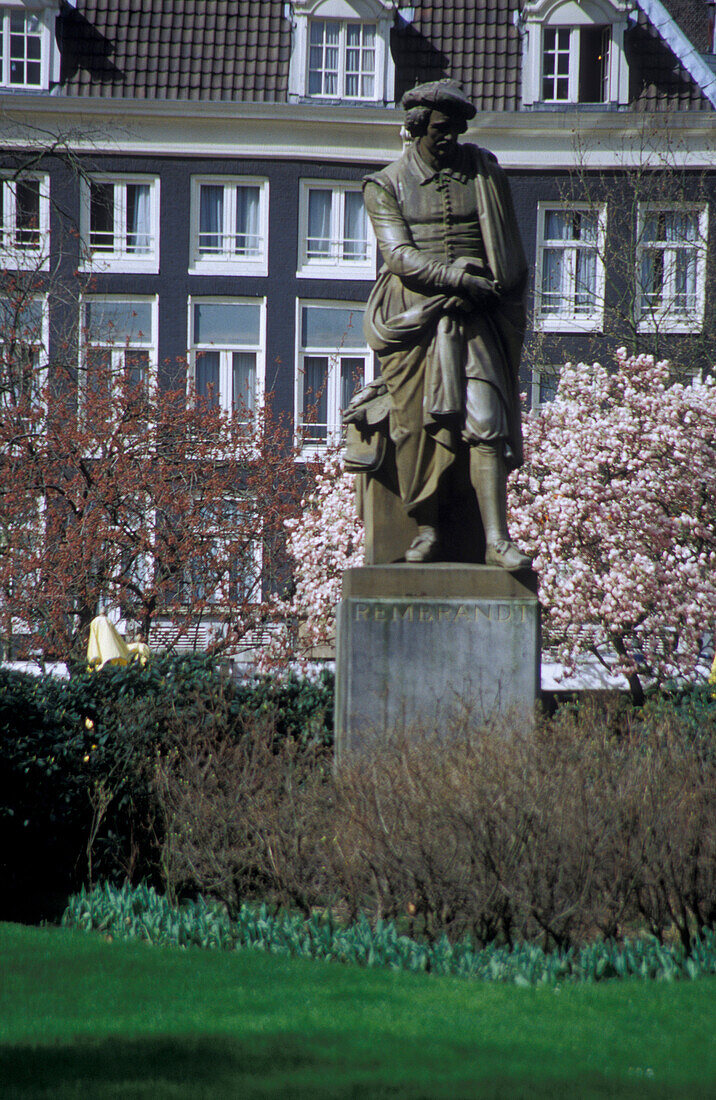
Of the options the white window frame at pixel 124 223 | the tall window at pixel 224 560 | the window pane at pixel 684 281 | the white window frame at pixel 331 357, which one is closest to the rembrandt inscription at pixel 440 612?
the tall window at pixel 224 560

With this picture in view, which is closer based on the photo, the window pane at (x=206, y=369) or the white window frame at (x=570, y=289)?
the white window frame at (x=570, y=289)

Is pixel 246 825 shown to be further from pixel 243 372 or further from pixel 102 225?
pixel 102 225

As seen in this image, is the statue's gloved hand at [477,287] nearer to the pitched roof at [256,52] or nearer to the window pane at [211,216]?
the window pane at [211,216]

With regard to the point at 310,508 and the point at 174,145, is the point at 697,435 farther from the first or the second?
the point at 174,145

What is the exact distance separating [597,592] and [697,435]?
265 centimetres

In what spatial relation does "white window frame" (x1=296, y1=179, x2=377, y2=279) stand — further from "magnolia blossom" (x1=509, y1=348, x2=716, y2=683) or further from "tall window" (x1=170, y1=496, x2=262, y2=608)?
"magnolia blossom" (x1=509, y1=348, x2=716, y2=683)

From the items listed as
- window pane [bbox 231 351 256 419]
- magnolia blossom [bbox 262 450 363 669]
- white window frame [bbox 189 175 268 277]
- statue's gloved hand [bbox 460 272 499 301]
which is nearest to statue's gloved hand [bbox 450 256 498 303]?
statue's gloved hand [bbox 460 272 499 301]

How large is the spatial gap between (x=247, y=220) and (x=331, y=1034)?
26.2m

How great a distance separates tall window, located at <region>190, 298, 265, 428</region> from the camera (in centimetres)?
2895

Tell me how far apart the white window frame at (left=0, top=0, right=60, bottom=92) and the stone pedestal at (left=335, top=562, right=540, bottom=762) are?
947 inches

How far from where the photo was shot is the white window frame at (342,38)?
2867 cm

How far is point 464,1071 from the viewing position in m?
4.20

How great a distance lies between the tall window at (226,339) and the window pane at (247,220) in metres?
1.17

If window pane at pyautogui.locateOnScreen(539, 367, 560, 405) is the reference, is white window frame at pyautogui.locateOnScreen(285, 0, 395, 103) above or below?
above
